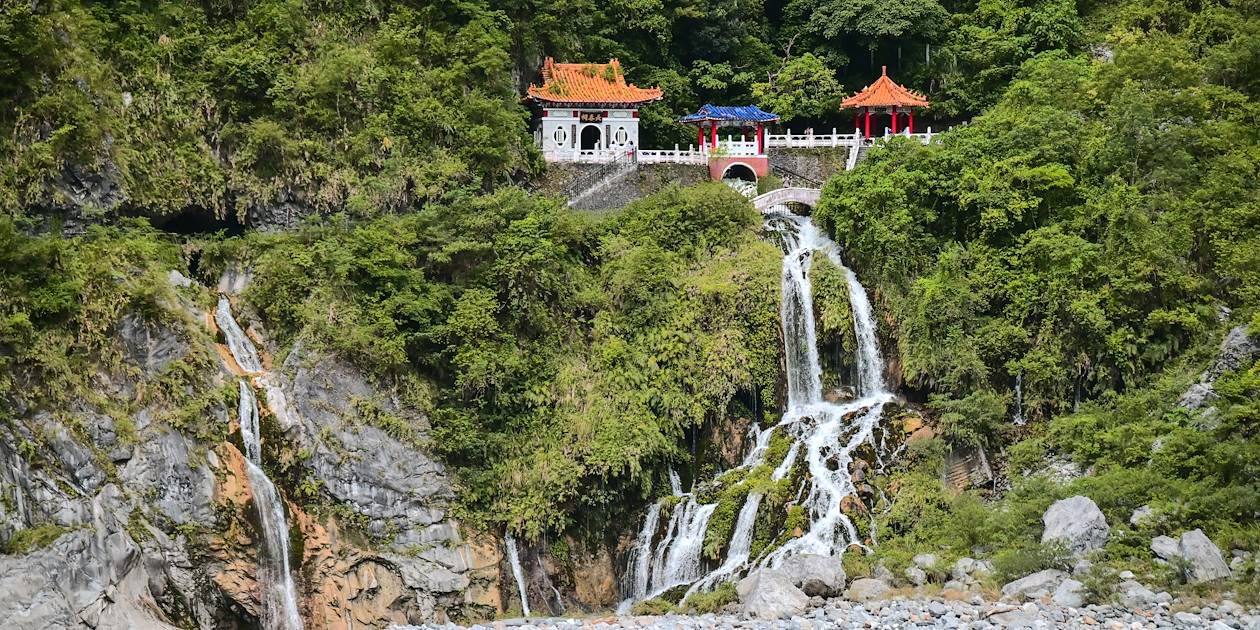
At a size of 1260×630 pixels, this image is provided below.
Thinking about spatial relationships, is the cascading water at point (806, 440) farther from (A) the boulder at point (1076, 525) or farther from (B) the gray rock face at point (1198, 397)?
(B) the gray rock face at point (1198, 397)

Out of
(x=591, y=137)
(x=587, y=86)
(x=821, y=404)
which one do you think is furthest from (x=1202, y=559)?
(x=591, y=137)

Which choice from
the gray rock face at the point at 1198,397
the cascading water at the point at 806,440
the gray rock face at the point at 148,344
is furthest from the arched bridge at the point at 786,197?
the gray rock face at the point at 148,344

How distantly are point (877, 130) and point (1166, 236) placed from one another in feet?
46.0

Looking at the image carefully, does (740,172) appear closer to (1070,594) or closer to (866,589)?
(866,589)

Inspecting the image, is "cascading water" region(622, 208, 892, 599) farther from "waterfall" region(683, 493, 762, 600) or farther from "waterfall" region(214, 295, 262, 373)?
"waterfall" region(214, 295, 262, 373)

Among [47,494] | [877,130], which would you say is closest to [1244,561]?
[47,494]

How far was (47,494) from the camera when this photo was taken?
20.5 m

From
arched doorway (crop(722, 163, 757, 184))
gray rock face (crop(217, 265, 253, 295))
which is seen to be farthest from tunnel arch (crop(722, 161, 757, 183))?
gray rock face (crop(217, 265, 253, 295))

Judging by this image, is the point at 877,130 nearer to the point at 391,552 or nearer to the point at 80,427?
the point at 391,552

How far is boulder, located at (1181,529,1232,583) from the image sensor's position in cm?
1902

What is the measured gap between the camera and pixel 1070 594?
19047 millimetres

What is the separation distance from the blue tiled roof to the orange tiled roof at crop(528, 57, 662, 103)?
4.47ft

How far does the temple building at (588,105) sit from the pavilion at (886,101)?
6152 mm

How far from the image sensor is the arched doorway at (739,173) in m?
36.3
